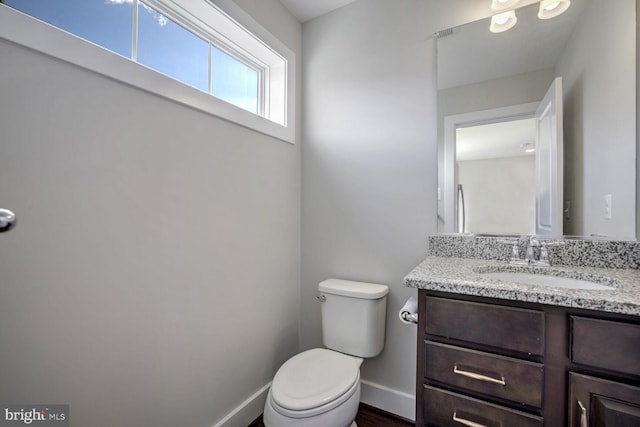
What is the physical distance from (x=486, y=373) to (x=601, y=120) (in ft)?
3.87

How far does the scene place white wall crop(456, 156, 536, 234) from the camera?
1.35 m

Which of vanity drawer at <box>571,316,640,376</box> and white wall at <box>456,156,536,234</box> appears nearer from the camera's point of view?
vanity drawer at <box>571,316,640,376</box>

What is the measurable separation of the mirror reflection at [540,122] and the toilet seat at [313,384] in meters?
0.89

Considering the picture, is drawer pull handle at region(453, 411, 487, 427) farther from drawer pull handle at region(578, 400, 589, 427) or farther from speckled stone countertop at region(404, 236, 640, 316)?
speckled stone countertop at region(404, 236, 640, 316)

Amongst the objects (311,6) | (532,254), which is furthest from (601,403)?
(311,6)

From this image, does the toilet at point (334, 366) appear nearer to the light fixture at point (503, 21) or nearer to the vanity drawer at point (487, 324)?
the vanity drawer at point (487, 324)

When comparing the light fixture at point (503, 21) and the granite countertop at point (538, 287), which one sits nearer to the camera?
the granite countertop at point (538, 287)

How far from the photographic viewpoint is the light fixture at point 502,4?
1336 millimetres

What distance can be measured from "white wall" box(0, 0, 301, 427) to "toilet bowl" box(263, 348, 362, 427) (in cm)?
35

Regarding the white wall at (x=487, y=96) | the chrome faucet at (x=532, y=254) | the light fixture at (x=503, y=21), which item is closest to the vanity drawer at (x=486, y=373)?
the chrome faucet at (x=532, y=254)

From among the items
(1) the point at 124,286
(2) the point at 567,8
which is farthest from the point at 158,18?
(2) the point at 567,8

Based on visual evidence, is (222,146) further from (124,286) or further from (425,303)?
(425,303)

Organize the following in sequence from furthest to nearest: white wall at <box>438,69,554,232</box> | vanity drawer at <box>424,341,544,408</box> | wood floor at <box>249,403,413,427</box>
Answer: wood floor at <box>249,403,413,427</box> < white wall at <box>438,69,554,232</box> < vanity drawer at <box>424,341,544,408</box>

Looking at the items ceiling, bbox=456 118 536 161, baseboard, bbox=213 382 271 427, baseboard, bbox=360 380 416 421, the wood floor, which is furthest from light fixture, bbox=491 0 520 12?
baseboard, bbox=213 382 271 427
